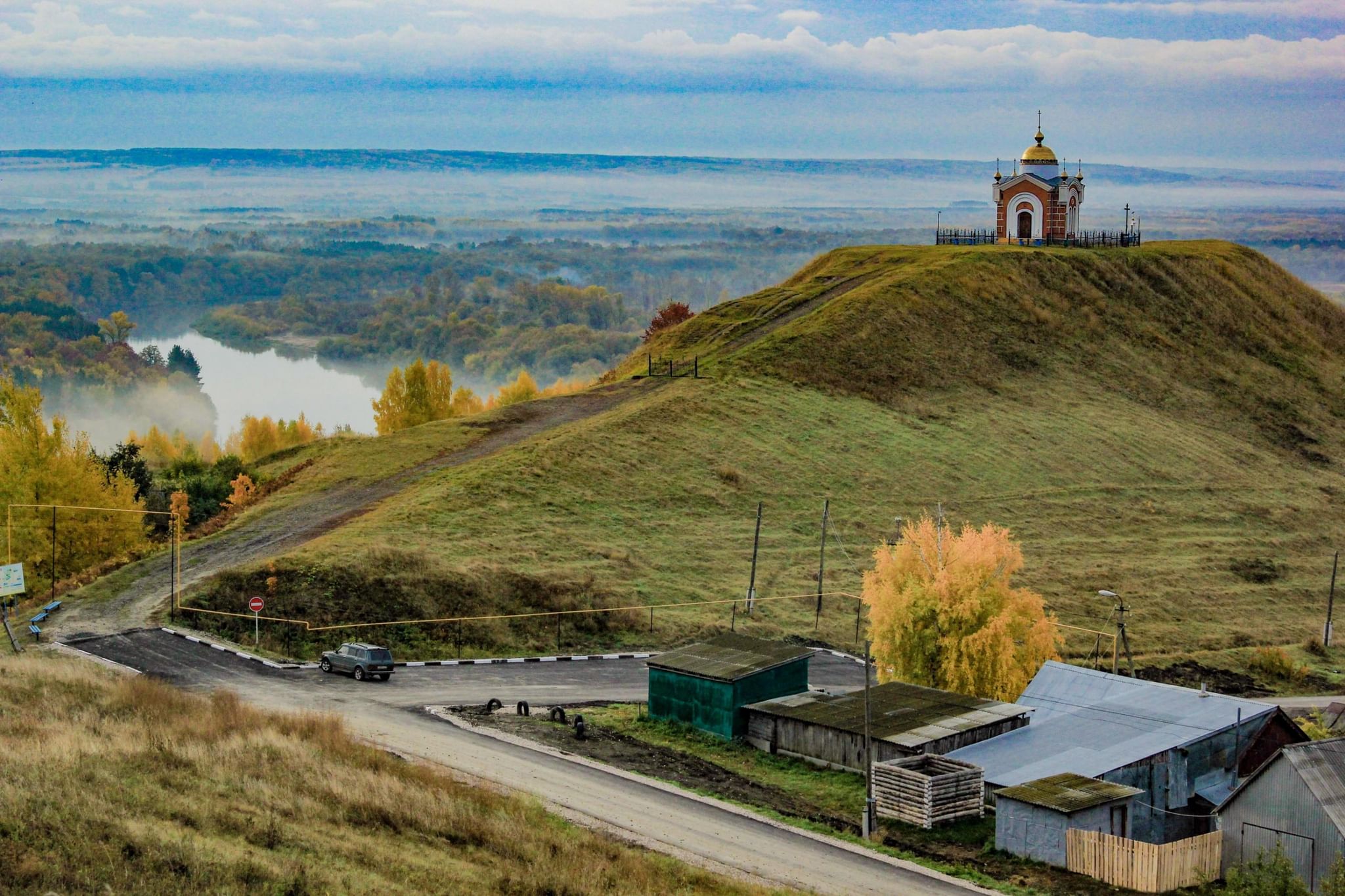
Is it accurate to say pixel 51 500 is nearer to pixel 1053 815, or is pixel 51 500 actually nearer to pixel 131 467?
pixel 131 467

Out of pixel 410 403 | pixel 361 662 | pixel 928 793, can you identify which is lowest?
pixel 928 793

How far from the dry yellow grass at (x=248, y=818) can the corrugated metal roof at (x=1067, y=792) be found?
31.6 ft

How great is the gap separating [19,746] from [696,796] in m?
16.7

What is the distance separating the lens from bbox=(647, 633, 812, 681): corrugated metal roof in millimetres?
46000

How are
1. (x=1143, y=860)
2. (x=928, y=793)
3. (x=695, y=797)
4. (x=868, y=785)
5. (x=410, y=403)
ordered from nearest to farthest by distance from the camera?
(x=1143, y=860)
(x=928, y=793)
(x=695, y=797)
(x=868, y=785)
(x=410, y=403)

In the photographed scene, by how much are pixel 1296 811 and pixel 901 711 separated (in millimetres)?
12550

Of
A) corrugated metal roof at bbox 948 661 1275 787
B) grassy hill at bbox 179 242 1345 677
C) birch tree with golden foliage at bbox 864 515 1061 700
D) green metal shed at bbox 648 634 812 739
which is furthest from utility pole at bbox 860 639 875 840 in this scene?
grassy hill at bbox 179 242 1345 677

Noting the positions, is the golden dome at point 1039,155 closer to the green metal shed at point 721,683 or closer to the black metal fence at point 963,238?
the black metal fence at point 963,238

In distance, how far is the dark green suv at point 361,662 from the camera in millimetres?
47969

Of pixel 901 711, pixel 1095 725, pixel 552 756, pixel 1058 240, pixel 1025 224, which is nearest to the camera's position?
pixel 552 756

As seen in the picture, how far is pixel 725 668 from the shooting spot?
4638 cm

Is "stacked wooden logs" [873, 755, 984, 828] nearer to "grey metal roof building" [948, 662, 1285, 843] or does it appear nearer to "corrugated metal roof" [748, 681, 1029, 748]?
"grey metal roof building" [948, 662, 1285, 843]

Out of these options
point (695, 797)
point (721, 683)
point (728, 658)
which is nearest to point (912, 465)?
point (728, 658)

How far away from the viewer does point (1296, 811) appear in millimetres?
34250
